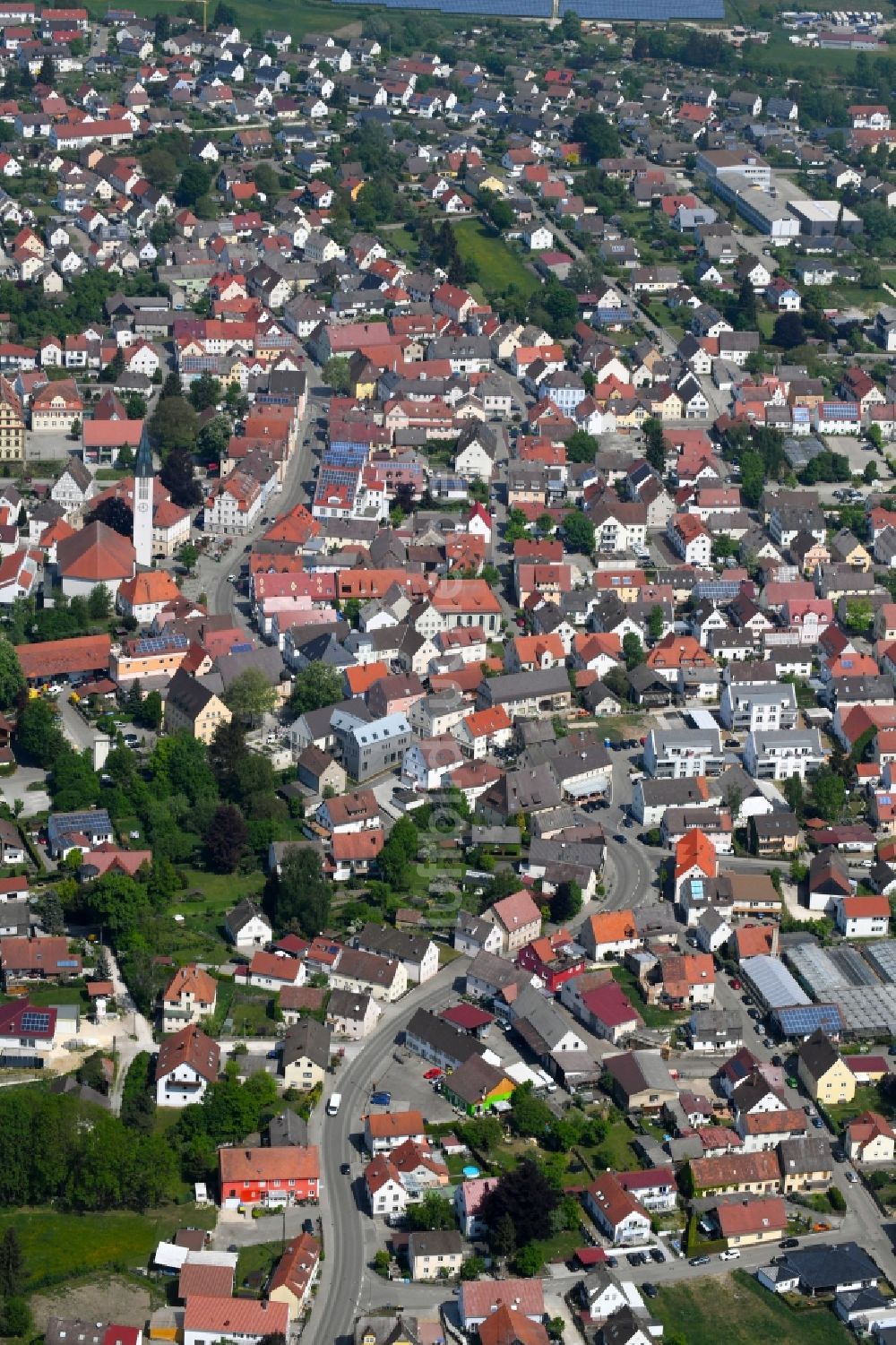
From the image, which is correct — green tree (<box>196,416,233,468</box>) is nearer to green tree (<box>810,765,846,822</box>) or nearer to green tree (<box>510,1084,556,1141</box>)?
green tree (<box>810,765,846,822</box>)

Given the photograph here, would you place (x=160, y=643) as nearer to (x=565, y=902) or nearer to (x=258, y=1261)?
(x=565, y=902)

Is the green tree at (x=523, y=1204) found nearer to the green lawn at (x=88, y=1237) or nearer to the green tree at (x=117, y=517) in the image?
the green lawn at (x=88, y=1237)

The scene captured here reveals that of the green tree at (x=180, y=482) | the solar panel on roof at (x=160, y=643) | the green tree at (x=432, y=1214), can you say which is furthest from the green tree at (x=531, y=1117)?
the green tree at (x=180, y=482)

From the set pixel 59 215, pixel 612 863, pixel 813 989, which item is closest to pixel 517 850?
pixel 612 863

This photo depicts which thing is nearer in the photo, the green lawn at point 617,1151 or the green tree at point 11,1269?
the green tree at point 11,1269

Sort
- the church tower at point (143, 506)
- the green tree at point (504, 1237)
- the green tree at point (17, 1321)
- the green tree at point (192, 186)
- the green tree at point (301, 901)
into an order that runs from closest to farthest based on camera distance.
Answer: the green tree at point (17, 1321) → the green tree at point (504, 1237) → the green tree at point (301, 901) → the church tower at point (143, 506) → the green tree at point (192, 186)

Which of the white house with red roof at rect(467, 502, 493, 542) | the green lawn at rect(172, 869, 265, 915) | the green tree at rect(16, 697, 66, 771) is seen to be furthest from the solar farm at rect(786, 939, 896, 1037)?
the white house with red roof at rect(467, 502, 493, 542)
